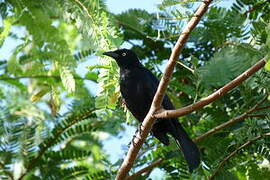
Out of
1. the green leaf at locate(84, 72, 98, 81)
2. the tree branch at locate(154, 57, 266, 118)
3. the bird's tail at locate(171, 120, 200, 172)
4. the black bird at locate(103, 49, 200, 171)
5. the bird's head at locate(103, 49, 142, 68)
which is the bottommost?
the tree branch at locate(154, 57, 266, 118)

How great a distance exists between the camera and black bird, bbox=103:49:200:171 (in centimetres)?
437

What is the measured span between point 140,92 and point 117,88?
1.26 m

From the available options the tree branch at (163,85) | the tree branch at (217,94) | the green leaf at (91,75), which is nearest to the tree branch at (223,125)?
the tree branch at (163,85)

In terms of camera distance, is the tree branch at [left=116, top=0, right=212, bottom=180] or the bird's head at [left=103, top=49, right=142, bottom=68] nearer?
the tree branch at [left=116, top=0, right=212, bottom=180]

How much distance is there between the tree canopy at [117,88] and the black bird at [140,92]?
15 cm

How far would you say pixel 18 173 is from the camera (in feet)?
15.9

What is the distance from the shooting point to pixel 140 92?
15.3ft

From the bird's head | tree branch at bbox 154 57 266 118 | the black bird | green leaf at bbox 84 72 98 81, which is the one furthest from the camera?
green leaf at bbox 84 72 98 81

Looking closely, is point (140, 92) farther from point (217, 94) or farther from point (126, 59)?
point (217, 94)

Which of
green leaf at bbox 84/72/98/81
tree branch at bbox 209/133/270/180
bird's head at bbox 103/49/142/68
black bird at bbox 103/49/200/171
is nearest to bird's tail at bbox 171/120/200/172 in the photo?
black bird at bbox 103/49/200/171

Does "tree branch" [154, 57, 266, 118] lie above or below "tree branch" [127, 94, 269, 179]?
below

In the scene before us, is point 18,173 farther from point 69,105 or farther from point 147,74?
point 147,74

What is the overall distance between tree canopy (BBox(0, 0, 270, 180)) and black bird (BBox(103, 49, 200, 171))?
0.49ft

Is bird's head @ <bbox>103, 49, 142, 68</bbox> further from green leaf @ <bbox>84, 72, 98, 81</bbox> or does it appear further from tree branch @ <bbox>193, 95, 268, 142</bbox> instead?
tree branch @ <bbox>193, 95, 268, 142</bbox>
